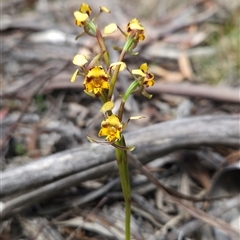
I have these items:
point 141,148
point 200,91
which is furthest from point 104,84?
point 200,91

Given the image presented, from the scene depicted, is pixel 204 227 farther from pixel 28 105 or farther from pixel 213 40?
pixel 213 40

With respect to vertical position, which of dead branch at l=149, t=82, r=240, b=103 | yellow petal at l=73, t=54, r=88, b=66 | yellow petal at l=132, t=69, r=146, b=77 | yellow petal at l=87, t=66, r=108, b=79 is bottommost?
dead branch at l=149, t=82, r=240, b=103

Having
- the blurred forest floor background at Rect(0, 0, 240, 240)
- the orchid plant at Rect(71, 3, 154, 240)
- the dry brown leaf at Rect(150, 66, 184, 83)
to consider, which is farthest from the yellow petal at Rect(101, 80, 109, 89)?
the dry brown leaf at Rect(150, 66, 184, 83)

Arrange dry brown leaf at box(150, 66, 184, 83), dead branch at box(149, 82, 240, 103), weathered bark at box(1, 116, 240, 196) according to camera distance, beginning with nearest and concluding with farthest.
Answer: weathered bark at box(1, 116, 240, 196) → dead branch at box(149, 82, 240, 103) → dry brown leaf at box(150, 66, 184, 83)

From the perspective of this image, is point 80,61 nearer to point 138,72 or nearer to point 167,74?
point 138,72

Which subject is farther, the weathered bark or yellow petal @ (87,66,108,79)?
the weathered bark

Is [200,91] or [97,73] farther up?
[97,73]

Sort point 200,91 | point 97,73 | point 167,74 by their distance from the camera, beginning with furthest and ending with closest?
point 167,74
point 200,91
point 97,73

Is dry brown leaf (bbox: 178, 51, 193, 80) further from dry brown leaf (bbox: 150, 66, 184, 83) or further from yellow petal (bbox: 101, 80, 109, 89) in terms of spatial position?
yellow petal (bbox: 101, 80, 109, 89)
